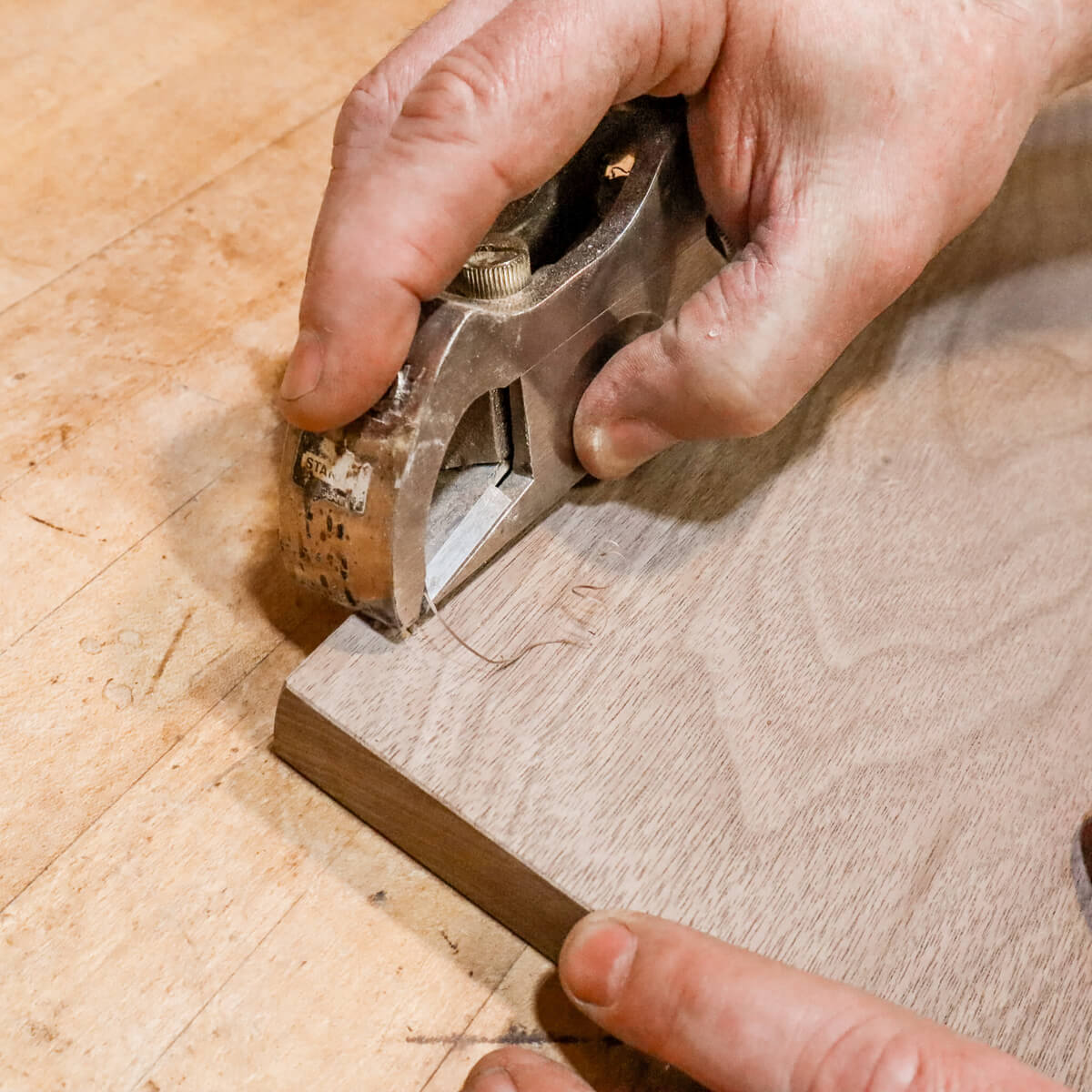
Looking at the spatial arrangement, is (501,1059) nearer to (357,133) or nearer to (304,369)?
(304,369)

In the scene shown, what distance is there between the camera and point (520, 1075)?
643mm

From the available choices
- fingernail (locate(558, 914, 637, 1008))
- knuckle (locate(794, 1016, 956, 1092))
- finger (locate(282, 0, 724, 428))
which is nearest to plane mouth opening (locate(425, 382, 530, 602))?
finger (locate(282, 0, 724, 428))

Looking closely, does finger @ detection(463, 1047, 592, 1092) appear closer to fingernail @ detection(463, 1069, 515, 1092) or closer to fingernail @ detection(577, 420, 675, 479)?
fingernail @ detection(463, 1069, 515, 1092)

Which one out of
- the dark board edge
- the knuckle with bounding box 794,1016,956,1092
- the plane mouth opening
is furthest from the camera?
the plane mouth opening

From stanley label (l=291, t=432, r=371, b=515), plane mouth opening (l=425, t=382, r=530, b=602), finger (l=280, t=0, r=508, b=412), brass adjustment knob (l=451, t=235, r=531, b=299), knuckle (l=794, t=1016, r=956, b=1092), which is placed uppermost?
finger (l=280, t=0, r=508, b=412)

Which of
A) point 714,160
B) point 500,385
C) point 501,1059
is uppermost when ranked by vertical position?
point 714,160

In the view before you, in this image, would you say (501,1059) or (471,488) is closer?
(501,1059)

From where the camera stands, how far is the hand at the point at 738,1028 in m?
0.61

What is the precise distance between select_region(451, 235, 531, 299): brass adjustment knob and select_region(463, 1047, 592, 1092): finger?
0.50m

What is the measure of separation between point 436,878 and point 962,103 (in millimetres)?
694

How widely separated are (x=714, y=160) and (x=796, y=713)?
0.43 meters

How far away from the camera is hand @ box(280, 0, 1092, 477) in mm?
688

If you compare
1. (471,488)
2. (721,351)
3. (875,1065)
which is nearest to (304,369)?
(471,488)

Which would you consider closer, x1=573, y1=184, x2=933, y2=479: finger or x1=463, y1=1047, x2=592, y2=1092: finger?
x1=463, y1=1047, x2=592, y2=1092: finger
